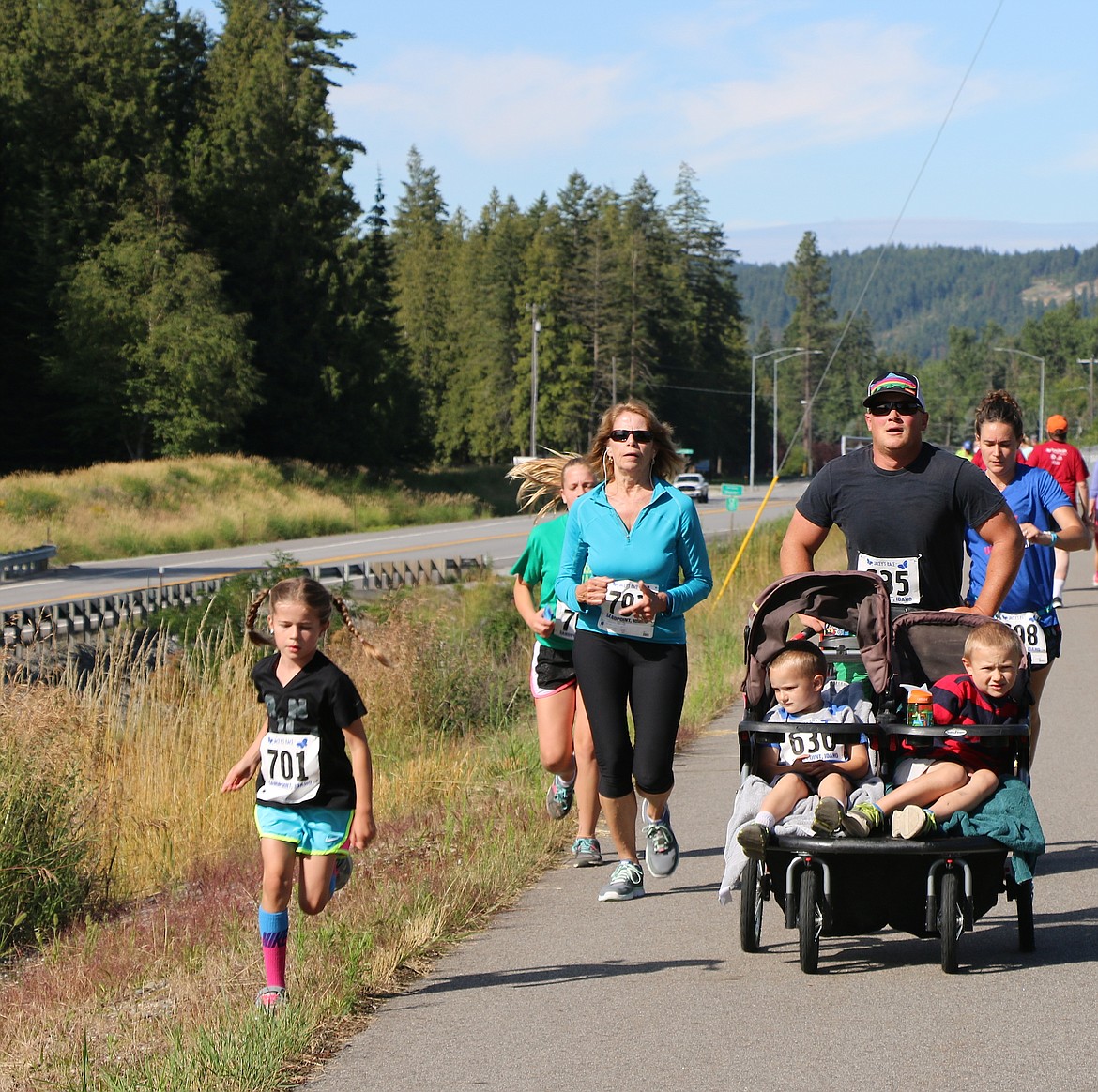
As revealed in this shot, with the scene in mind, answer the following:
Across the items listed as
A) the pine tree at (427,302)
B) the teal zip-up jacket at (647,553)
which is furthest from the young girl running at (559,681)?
the pine tree at (427,302)

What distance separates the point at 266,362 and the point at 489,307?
46.6m

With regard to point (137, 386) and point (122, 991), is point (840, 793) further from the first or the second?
point (137, 386)

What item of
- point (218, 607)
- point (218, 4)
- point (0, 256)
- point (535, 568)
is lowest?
point (218, 607)

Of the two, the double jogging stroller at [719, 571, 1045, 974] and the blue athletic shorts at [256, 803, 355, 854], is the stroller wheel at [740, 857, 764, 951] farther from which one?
the blue athletic shorts at [256, 803, 355, 854]

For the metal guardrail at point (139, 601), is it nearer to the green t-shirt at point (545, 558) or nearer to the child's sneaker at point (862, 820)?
the green t-shirt at point (545, 558)

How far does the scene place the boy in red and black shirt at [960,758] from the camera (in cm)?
543

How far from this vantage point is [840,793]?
18.4 feet

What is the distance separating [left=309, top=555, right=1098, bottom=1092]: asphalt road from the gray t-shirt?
1.36 m

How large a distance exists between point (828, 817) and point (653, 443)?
2.04 metres

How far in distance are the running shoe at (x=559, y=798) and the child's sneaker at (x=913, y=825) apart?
2.80m

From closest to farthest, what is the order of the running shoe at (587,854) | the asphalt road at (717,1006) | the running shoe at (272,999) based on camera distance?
the asphalt road at (717,1006)
the running shoe at (272,999)
the running shoe at (587,854)

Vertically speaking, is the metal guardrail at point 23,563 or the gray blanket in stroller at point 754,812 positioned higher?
the gray blanket in stroller at point 754,812

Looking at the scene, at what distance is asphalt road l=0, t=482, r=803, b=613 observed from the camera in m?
28.9

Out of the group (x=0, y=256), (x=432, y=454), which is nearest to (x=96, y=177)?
(x=0, y=256)
